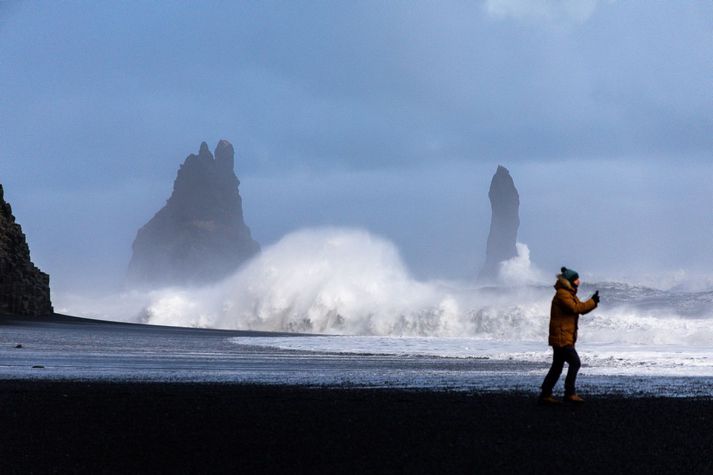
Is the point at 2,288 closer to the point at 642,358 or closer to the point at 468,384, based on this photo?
the point at 642,358

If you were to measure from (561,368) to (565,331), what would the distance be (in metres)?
0.49

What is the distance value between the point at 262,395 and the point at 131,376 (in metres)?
4.44

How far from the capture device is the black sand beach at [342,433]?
24.9 feet

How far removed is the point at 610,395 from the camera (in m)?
13.6

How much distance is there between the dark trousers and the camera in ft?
40.3

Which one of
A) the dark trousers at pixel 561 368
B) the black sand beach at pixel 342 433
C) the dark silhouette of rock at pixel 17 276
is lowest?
the black sand beach at pixel 342 433

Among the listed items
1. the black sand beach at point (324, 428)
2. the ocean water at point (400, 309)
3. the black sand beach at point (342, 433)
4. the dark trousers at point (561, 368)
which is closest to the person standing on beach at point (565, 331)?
the dark trousers at point (561, 368)

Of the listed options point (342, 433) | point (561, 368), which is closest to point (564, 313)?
point (561, 368)

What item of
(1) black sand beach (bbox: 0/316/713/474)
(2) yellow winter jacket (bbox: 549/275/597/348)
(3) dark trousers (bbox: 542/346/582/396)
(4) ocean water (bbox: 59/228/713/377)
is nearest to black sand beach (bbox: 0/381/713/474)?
(1) black sand beach (bbox: 0/316/713/474)

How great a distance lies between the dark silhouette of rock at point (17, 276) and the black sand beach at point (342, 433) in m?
50.6

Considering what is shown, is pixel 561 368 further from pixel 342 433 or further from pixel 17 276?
pixel 17 276

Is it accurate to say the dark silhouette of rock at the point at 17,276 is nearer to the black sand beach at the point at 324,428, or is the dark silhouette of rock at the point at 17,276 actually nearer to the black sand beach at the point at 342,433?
the black sand beach at the point at 324,428

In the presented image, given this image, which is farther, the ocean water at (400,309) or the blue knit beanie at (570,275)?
the ocean water at (400,309)

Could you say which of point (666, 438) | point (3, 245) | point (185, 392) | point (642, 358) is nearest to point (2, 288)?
point (3, 245)
